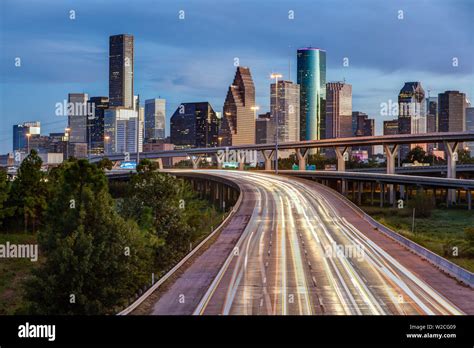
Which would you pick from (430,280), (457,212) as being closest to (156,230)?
(430,280)

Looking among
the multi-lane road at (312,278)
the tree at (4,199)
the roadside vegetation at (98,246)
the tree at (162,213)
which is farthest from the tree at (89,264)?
the tree at (4,199)

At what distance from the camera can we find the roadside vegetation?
3650cm

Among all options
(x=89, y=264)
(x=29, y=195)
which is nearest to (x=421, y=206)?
(x=29, y=195)

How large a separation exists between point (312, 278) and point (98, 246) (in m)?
13.0

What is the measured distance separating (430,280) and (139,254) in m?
19.3

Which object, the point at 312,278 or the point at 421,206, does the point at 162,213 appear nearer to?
the point at 312,278

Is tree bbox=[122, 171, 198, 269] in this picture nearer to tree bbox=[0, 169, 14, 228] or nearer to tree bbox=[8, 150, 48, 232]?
tree bbox=[0, 169, 14, 228]

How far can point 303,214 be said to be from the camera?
77625 mm

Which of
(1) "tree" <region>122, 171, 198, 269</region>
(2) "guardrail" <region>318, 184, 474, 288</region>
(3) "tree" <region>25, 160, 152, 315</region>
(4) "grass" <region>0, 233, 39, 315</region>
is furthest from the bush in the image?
(3) "tree" <region>25, 160, 152, 315</region>

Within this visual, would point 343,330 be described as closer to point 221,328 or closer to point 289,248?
point 221,328

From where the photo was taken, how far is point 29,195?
284ft

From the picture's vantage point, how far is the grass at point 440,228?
52906mm

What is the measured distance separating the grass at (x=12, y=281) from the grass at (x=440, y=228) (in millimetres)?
33828

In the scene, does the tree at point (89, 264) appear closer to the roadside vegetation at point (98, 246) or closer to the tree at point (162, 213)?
the roadside vegetation at point (98, 246)
